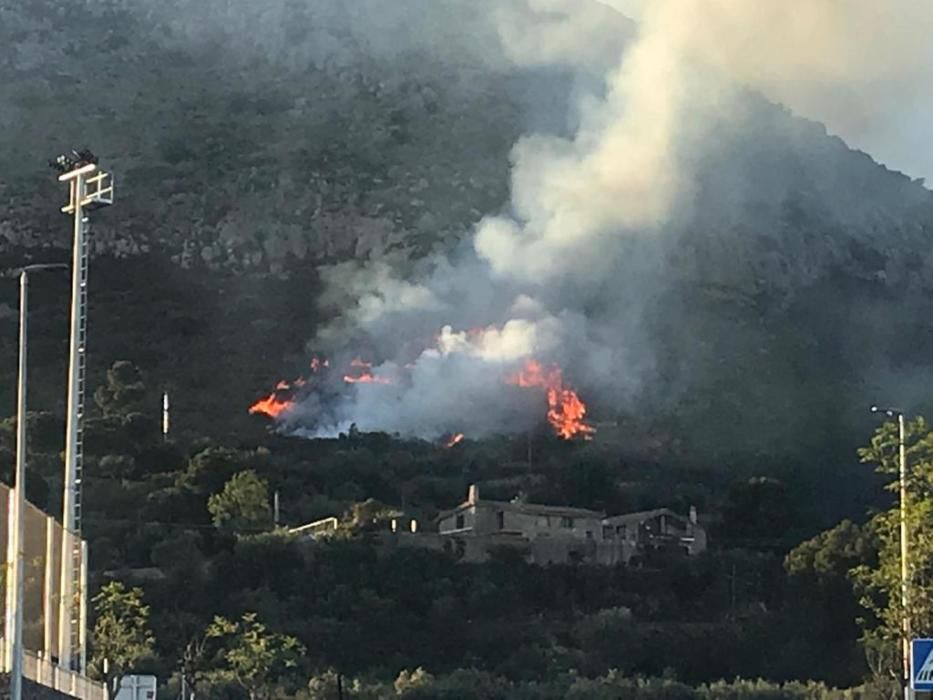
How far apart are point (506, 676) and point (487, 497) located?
4156 cm

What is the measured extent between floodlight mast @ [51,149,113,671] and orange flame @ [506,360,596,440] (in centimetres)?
10786

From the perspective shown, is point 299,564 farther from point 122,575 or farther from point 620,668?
point 620,668

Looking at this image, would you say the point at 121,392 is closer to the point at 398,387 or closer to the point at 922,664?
→ the point at 398,387

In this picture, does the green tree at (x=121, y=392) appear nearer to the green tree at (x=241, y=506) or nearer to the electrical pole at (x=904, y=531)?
the green tree at (x=241, y=506)

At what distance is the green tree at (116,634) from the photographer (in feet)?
197

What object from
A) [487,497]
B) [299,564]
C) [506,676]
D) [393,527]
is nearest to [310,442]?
[487,497]

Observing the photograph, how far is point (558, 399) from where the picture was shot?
165m

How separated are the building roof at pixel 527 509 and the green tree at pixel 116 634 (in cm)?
4816

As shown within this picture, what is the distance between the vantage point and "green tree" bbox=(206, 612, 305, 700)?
7244cm

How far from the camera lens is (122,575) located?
93.3 metres

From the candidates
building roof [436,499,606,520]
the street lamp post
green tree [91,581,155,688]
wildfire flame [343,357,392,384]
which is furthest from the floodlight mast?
wildfire flame [343,357,392,384]

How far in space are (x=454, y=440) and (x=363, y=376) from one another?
2051 centimetres

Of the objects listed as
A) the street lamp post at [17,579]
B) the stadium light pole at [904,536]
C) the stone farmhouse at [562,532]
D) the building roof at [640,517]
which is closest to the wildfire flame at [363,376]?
the stone farmhouse at [562,532]

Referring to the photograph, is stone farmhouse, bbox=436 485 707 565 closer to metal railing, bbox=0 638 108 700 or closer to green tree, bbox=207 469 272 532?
green tree, bbox=207 469 272 532
